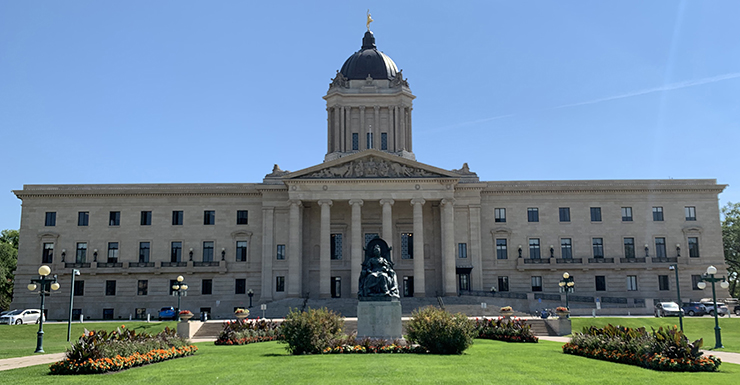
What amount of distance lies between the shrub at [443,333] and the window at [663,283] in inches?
2018

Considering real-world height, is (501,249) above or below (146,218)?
below

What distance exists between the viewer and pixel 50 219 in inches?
2827

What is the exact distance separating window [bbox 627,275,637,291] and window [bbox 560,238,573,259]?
6654 mm

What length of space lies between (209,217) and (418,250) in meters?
24.1

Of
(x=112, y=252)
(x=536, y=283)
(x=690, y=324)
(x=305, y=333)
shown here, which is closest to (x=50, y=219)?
(x=112, y=252)

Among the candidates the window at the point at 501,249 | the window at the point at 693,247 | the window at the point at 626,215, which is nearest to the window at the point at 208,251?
the window at the point at 501,249

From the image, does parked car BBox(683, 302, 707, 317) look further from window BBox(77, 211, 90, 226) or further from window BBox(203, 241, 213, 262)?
window BBox(77, 211, 90, 226)

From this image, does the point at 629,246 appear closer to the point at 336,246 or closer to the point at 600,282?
the point at 600,282

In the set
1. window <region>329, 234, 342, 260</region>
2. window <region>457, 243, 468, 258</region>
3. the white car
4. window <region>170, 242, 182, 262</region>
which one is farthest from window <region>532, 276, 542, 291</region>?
the white car

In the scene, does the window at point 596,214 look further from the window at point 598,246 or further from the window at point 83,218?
the window at point 83,218

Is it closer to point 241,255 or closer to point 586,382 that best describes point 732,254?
point 241,255

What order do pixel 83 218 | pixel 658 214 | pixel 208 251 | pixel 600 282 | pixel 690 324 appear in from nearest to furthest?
pixel 690 324, pixel 600 282, pixel 208 251, pixel 83 218, pixel 658 214

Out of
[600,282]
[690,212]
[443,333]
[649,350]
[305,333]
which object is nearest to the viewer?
[649,350]

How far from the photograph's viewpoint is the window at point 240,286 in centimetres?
7044
